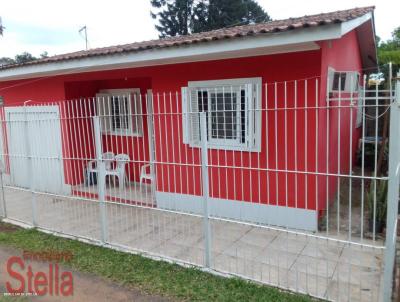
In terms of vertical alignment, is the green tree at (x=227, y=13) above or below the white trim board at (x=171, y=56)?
above

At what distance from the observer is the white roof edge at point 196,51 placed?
4.76 metres

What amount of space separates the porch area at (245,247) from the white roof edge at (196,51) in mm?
2474

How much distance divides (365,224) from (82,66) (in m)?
6.16

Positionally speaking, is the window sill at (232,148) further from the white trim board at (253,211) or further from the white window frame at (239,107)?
the white trim board at (253,211)

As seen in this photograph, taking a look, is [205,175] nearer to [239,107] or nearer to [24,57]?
[239,107]

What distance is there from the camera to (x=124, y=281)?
416cm

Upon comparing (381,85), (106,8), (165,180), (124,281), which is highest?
(106,8)

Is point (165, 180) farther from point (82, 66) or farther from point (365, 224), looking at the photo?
point (365, 224)

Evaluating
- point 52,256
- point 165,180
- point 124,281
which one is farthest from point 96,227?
point 124,281

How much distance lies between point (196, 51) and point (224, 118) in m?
1.24


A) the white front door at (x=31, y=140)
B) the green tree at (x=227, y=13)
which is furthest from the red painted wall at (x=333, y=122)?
the green tree at (x=227, y=13)

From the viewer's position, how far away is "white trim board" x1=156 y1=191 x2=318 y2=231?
5.63 m

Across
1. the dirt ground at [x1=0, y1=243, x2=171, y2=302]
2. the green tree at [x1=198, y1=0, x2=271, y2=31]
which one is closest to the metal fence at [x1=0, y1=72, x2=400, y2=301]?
the dirt ground at [x1=0, y1=243, x2=171, y2=302]

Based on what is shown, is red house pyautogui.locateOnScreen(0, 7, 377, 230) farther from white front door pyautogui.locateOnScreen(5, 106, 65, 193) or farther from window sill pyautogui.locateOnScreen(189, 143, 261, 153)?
white front door pyautogui.locateOnScreen(5, 106, 65, 193)
